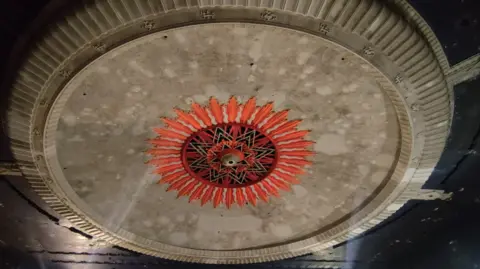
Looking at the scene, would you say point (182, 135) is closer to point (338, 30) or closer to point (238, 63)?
point (238, 63)

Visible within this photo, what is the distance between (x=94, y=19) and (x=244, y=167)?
143 cm

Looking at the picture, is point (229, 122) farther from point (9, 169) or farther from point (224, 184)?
point (9, 169)

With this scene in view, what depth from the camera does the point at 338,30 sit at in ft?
8.07

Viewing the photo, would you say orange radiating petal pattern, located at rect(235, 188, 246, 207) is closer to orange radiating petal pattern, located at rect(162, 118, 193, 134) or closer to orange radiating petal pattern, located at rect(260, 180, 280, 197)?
orange radiating petal pattern, located at rect(260, 180, 280, 197)

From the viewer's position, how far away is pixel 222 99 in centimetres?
291

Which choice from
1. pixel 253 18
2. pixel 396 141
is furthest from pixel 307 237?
pixel 253 18

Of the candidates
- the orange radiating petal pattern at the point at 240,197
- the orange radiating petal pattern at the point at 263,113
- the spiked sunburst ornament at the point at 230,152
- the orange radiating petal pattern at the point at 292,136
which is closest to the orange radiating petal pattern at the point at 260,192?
the spiked sunburst ornament at the point at 230,152

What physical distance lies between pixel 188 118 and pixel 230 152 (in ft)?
1.23

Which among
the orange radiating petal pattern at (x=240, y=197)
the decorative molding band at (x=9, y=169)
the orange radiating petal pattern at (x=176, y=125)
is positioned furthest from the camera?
the orange radiating petal pattern at (x=240, y=197)

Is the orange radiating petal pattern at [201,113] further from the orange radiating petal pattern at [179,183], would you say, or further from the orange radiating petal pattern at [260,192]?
the orange radiating petal pattern at [260,192]

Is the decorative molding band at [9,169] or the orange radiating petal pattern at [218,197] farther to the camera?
the orange radiating petal pattern at [218,197]

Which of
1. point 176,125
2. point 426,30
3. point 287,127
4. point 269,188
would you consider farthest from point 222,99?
point 426,30

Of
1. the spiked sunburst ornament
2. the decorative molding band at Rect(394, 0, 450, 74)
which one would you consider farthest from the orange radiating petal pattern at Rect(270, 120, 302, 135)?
the decorative molding band at Rect(394, 0, 450, 74)

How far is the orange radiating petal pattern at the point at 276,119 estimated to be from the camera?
300 centimetres
